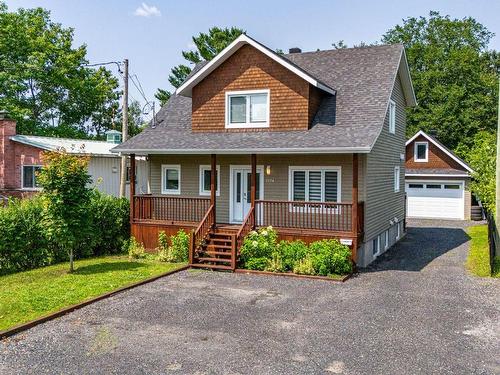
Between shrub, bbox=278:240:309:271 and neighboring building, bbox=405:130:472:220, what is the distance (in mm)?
17299

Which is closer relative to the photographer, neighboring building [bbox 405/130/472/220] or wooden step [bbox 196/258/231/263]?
wooden step [bbox 196/258/231/263]

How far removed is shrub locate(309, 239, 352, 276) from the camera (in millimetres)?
12914

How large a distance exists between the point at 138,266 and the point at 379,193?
28.7ft

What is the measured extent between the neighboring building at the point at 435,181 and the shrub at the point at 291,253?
681 inches

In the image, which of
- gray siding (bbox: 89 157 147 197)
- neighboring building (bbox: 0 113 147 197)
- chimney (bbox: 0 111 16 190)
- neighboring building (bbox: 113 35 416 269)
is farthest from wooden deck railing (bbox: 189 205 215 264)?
chimney (bbox: 0 111 16 190)

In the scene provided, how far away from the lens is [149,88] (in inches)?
1688

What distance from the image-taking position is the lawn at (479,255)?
13.7 metres

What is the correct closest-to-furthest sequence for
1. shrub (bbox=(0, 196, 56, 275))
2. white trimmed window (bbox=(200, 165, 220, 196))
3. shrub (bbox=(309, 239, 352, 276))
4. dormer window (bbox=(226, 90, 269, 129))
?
shrub (bbox=(309, 239, 352, 276))
shrub (bbox=(0, 196, 56, 275))
dormer window (bbox=(226, 90, 269, 129))
white trimmed window (bbox=(200, 165, 220, 196))

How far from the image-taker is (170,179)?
59.6ft

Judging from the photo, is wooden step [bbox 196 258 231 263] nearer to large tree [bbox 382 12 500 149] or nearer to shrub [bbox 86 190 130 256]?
shrub [bbox 86 190 130 256]

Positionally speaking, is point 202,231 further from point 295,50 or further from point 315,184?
point 295,50

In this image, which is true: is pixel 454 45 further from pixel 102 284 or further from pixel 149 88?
pixel 102 284

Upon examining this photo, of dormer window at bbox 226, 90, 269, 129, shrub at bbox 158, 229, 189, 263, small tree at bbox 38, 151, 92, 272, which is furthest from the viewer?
dormer window at bbox 226, 90, 269, 129

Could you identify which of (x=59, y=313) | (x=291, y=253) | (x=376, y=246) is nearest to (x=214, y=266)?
(x=291, y=253)
